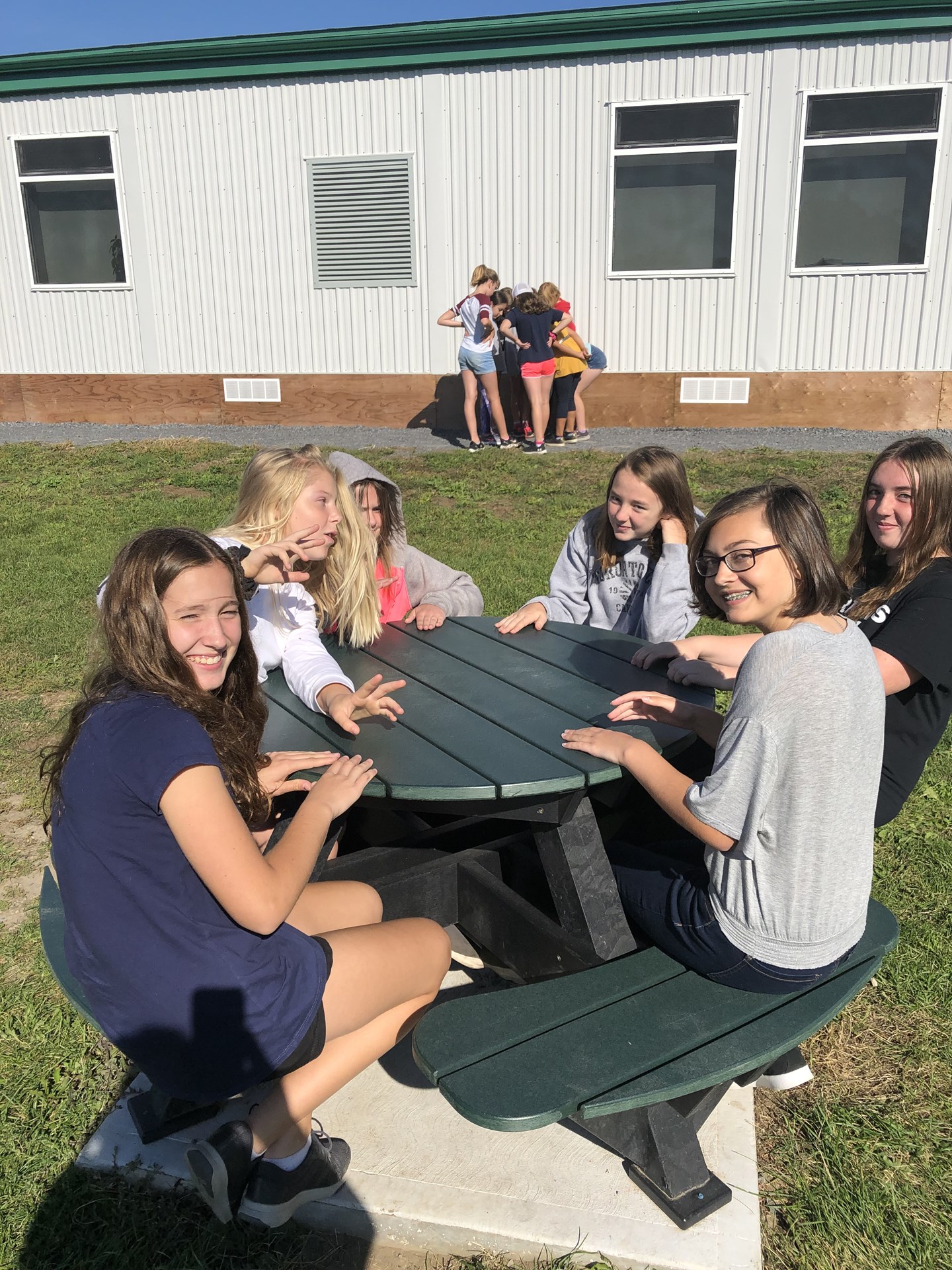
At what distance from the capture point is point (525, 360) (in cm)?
1045

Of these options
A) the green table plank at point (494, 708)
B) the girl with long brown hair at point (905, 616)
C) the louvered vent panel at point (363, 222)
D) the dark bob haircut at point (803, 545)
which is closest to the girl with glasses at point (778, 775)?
the dark bob haircut at point (803, 545)

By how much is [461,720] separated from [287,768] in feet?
1.55

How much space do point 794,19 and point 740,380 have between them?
3.41 meters

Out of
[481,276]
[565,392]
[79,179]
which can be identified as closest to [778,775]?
[565,392]

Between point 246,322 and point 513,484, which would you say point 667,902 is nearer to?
point 513,484

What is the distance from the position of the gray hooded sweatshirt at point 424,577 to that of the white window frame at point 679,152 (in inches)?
319

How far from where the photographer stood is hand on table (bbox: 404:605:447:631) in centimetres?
350

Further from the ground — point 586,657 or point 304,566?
point 304,566

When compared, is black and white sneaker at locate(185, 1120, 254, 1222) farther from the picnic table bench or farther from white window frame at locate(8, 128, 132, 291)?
white window frame at locate(8, 128, 132, 291)

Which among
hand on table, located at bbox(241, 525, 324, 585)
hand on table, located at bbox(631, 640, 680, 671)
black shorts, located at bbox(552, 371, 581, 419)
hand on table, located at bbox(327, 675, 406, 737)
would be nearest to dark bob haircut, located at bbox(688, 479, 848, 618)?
hand on table, located at bbox(631, 640, 680, 671)

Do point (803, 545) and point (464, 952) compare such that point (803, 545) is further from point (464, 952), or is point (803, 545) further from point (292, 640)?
point (464, 952)

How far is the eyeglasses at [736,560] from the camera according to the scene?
7.02ft

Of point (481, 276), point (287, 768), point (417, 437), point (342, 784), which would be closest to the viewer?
point (342, 784)

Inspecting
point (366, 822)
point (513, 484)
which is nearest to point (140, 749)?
point (366, 822)
